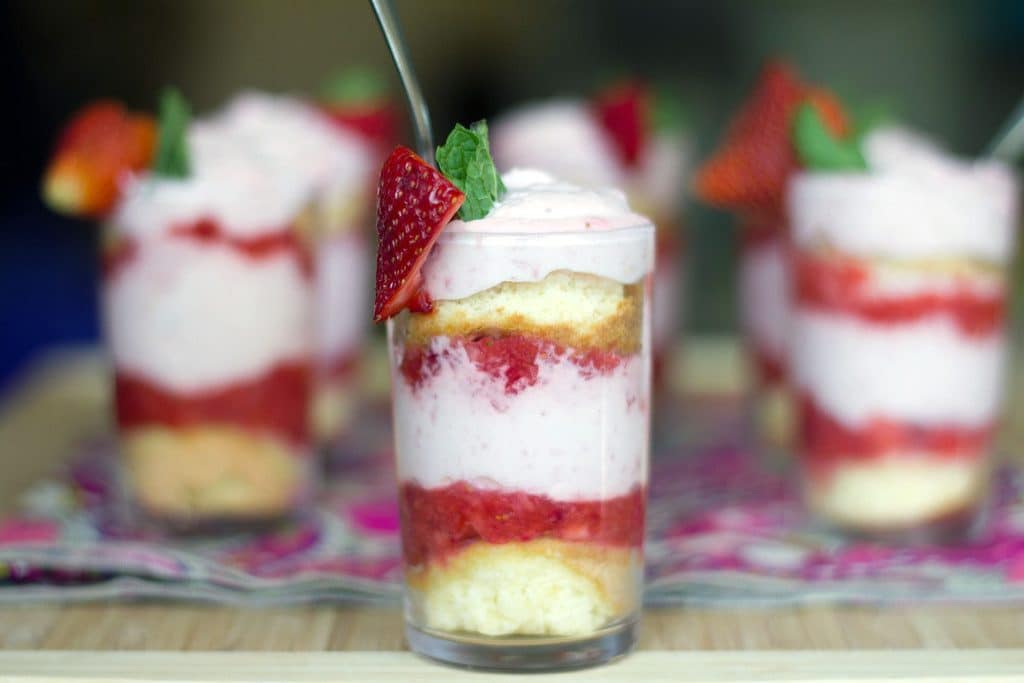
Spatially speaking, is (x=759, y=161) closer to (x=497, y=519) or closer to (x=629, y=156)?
(x=629, y=156)

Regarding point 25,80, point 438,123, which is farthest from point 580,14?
point 25,80

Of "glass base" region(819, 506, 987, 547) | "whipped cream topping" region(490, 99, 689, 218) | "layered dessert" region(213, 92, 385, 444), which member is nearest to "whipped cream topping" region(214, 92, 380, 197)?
"layered dessert" region(213, 92, 385, 444)

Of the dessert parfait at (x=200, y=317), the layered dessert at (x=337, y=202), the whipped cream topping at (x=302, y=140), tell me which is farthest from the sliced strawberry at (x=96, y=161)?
the layered dessert at (x=337, y=202)

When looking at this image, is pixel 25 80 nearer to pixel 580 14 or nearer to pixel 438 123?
pixel 438 123

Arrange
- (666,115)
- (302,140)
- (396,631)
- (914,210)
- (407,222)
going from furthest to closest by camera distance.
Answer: (666,115), (302,140), (914,210), (396,631), (407,222)

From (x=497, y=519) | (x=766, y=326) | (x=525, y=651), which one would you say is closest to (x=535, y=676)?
(x=525, y=651)

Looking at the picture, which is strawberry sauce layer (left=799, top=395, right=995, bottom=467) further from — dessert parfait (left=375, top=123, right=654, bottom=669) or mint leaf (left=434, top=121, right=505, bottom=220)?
mint leaf (left=434, top=121, right=505, bottom=220)
